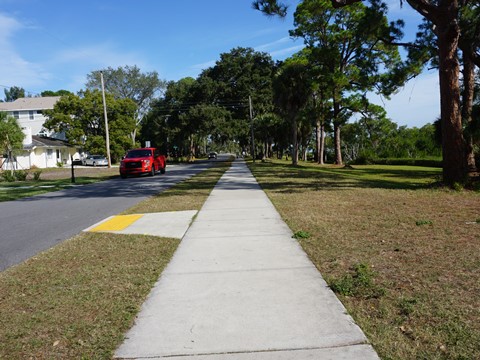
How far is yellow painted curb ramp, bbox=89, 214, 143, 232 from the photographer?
902cm

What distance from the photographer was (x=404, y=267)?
5293 mm

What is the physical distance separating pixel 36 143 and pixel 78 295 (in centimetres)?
5200

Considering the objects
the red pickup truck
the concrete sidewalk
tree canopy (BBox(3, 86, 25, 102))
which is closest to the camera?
the concrete sidewalk

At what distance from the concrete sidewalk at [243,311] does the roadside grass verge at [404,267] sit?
0.24 metres

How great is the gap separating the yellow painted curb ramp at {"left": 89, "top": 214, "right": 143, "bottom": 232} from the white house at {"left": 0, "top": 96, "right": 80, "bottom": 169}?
3189 centimetres

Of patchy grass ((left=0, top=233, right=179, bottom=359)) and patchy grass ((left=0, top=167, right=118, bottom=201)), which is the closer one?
patchy grass ((left=0, top=233, right=179, bottom=359))

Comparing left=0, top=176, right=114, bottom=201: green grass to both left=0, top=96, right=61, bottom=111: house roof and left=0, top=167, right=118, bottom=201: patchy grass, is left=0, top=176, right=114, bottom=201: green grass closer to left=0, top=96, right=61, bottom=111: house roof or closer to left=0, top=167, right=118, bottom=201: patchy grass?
left=0, top=167, right=118, bottom=201: patchy grass

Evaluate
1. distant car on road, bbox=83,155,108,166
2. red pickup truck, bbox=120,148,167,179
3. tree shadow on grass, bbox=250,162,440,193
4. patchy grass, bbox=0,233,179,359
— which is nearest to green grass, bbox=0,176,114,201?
red pickup truck, bbox=120,148,167,179

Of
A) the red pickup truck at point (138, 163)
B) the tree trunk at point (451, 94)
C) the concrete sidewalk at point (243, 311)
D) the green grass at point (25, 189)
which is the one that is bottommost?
the concrete sidewalk at point (243, 311)

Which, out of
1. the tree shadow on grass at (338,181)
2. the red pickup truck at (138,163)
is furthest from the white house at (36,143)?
the tree shadow on grass at (338,181)

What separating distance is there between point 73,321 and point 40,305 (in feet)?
2.36

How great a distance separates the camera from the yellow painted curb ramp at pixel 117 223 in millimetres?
9023

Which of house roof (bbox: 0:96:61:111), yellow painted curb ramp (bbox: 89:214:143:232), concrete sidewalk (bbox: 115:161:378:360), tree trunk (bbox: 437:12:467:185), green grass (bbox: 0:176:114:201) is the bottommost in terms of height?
concrete sidewalk (bbox: 115:161:378:360)

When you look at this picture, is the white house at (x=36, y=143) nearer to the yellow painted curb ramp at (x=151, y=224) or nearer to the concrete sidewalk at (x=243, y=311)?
the yellow painted curb ramp at (x=151, y=224)
